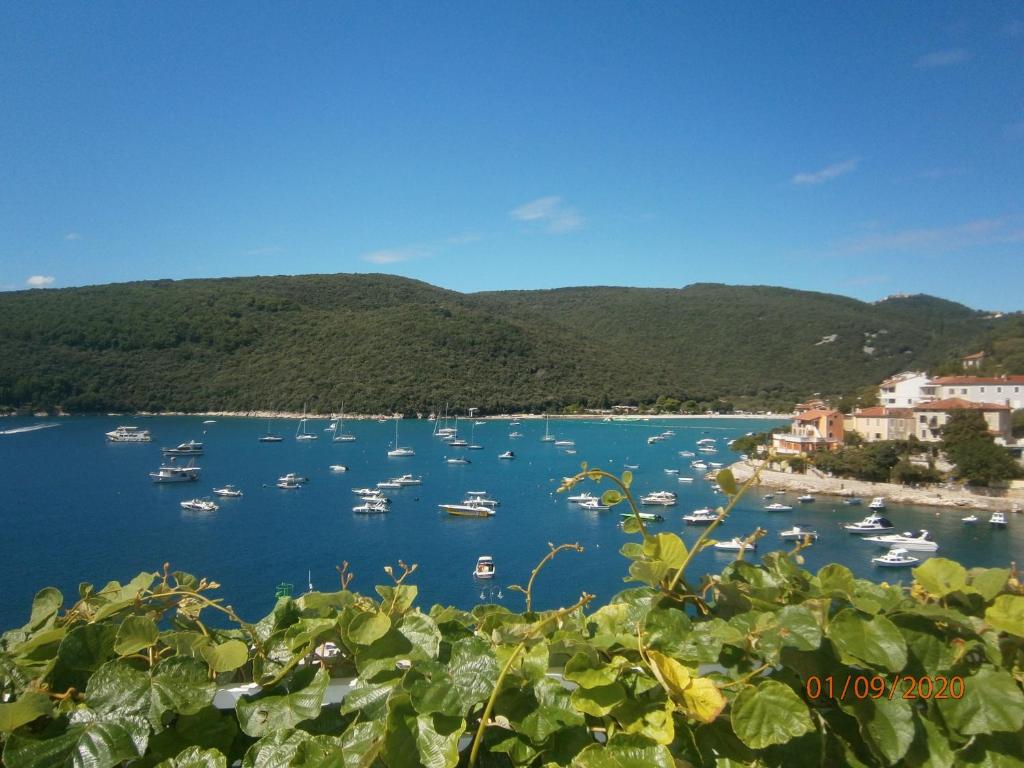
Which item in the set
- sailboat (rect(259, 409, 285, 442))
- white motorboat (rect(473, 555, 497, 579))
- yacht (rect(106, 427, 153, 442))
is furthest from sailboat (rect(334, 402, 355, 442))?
white motorboat (rect(473, 555, 497, 579))

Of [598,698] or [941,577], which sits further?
[941,577]

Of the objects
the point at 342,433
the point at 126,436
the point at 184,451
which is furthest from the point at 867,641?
the point at 342,433

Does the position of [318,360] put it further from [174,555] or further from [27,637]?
[27,637]

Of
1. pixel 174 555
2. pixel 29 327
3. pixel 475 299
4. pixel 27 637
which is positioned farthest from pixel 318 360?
pixel 27 637

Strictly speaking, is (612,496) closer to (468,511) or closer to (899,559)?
(899,559)

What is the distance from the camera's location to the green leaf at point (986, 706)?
66 cm

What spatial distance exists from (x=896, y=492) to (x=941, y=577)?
2915cm

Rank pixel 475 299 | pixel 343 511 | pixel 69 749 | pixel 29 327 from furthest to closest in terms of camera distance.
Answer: pixel 475 299, pixel 29 327, pixel 343 511, pixel 69 749

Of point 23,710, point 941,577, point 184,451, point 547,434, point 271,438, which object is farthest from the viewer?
point 547,434

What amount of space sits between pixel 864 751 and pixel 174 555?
74.0 ft

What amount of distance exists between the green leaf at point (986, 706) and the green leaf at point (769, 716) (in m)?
0.19

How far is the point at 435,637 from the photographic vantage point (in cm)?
68

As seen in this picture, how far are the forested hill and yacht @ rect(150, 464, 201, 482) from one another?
2507cm

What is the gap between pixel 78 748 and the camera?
0.57 m
